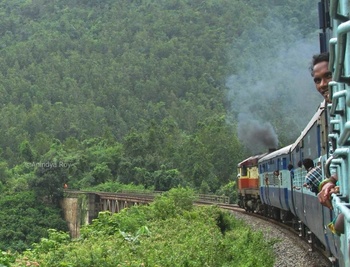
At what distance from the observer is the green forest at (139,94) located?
1896 inches

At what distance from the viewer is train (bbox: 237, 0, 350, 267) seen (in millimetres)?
2402

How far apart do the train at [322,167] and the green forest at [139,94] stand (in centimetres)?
1373

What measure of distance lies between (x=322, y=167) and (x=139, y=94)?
103 m

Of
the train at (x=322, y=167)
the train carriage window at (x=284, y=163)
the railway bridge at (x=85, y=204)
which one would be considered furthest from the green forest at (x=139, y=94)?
the train carriage window at (x=284, y=163)

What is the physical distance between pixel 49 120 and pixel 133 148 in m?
34.5

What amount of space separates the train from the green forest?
45.0ft

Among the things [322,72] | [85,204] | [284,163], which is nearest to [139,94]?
[85,204]

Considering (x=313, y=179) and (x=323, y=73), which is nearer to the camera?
(x=323, y=73)

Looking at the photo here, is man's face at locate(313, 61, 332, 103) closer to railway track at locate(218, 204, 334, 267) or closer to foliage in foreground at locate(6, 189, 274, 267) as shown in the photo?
railway track at locate(218, 204, 334, 267)

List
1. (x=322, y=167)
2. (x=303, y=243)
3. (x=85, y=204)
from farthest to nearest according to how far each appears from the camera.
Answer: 1. (x=85, y=204)
2. (x=303, y=243)
3. (x=322, y=167)

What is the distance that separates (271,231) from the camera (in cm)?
1678

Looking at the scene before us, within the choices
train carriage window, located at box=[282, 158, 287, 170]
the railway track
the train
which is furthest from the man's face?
train carriage window, located at box=[282, 158, 287, 170]

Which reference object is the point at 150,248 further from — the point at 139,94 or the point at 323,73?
the point at 139,94

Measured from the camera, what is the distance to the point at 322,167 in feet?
17.4
